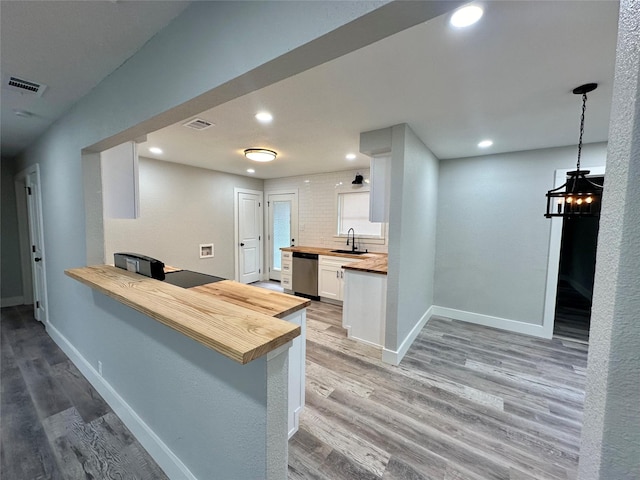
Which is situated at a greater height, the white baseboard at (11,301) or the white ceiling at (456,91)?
the white ceiling at (456,91)

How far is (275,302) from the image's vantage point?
58.7 inches

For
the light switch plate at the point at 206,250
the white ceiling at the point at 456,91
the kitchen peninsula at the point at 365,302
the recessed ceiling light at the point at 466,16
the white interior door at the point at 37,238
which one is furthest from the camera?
the light switch plate at the point at 206,250

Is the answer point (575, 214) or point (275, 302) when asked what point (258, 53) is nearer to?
point (275, 302)

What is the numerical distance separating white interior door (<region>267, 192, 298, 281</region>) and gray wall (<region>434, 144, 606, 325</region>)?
2951 mm

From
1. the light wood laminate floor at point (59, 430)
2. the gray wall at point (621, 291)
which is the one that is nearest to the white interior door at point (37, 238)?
the light wood laminate floor at point (59, 430)

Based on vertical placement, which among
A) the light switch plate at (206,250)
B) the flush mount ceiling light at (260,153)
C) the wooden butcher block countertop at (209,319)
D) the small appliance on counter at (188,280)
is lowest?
the light switch plate at (206,250)

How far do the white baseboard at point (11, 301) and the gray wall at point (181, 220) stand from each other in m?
1.96

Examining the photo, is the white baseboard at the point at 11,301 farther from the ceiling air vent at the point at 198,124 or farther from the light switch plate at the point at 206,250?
the ceiling air vent at the point at 198,124

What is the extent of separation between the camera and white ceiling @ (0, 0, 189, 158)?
115 centimetres

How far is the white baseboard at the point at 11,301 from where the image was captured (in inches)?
158

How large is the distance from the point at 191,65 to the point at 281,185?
4.51m

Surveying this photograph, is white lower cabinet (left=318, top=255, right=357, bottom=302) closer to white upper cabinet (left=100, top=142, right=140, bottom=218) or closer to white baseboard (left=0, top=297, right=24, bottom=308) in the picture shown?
white upper cabinet (left=100, top=142, right=140, bottom=218)

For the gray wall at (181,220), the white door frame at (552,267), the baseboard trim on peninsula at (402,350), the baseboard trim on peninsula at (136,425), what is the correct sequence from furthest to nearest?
the gray wall at (181,220) → the white door frame at (552,267) → the baseboard trim on peninsula at (402,350) → the baseboard trim on peninsula at (136,425)

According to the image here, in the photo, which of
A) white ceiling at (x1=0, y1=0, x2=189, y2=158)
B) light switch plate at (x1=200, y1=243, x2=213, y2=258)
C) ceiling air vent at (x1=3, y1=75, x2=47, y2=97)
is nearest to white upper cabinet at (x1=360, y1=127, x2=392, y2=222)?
white ceiling at (x1=0, y1=0, x2=189, y2=158)
